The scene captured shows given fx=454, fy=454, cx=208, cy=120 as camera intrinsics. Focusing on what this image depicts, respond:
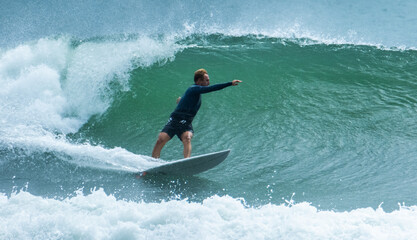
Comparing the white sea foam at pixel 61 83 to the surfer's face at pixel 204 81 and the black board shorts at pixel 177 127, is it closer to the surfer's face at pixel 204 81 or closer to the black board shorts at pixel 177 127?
the black board shorts at pixel 177 127

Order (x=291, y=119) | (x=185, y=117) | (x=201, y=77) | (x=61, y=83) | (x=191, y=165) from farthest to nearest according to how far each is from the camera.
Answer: (x=61, y=83)
(x=291, y=119)
(x=185, y=117)
(x=201, y=77)
(x=191, y=165)

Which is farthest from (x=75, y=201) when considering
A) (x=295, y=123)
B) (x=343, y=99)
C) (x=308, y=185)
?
(x=343, y=99)

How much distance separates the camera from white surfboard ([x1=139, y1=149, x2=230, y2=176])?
5.55m

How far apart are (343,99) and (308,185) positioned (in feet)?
11.4

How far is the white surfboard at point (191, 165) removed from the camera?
5.55m

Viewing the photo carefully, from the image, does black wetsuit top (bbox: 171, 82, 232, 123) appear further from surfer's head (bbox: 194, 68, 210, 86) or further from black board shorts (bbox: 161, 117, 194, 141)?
surfer's head (bbox: 194, 68, 210, 86)

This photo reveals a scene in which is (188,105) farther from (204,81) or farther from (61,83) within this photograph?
(61,83)

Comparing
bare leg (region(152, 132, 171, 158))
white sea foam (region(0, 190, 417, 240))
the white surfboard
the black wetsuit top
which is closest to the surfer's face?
the black wetsuit top

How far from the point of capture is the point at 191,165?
5.66 m

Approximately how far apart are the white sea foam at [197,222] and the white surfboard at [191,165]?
1194 millimetres

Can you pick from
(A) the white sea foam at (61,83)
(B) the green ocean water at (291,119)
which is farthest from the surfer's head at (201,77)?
(A) the white sea foam at (61,83)

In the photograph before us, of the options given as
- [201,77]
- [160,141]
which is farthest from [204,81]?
[160,141]

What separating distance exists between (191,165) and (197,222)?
5.26 feet

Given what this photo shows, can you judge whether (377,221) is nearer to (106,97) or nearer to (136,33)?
(106,97)
